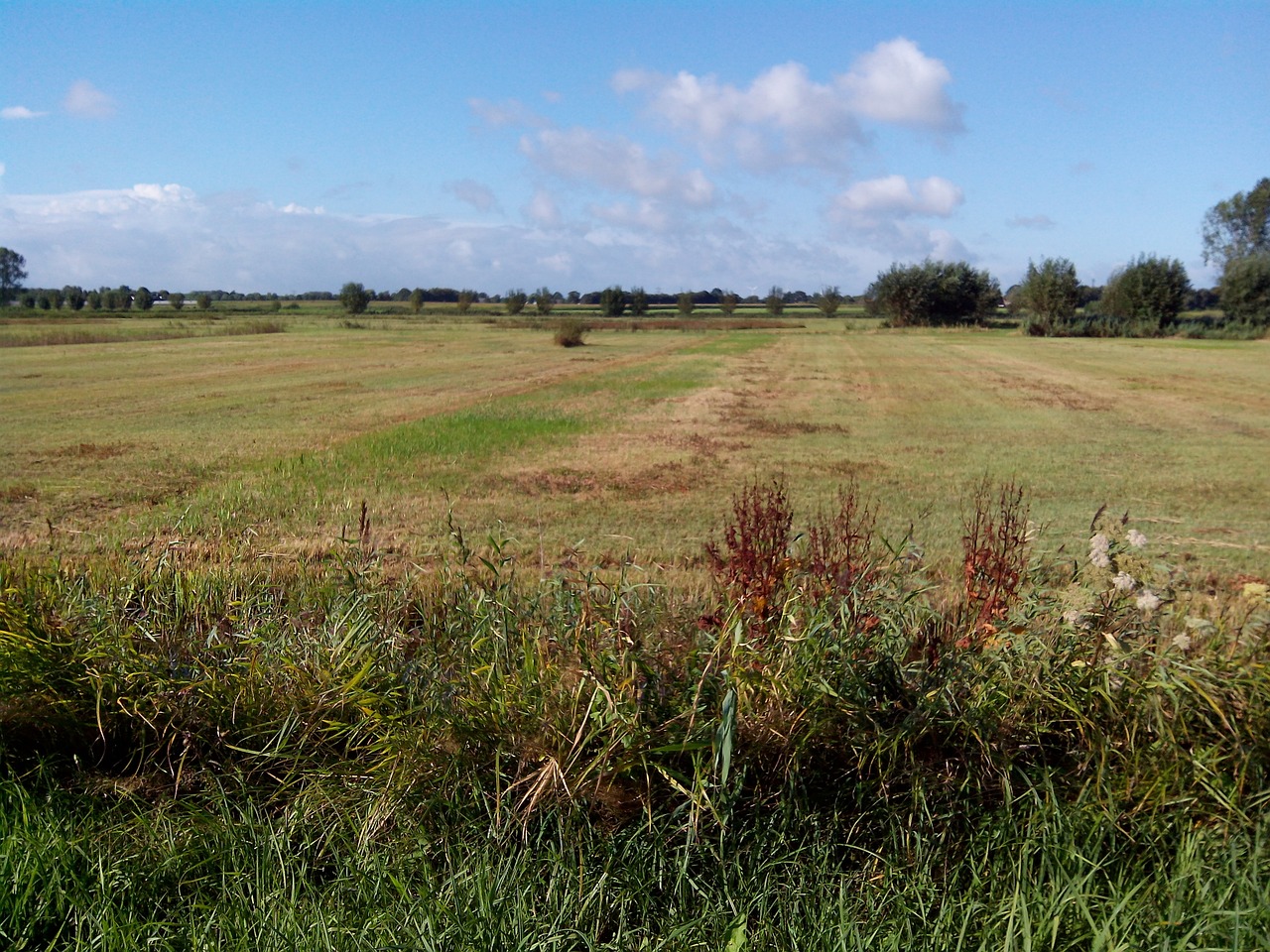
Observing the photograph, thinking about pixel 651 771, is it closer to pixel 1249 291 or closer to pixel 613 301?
pixel 1249 291

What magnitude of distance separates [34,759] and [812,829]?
3.20 m

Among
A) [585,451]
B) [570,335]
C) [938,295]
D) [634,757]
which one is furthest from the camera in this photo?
[938,295]

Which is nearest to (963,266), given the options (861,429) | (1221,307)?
(1221,307)

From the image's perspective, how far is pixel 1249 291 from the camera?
57531 mm

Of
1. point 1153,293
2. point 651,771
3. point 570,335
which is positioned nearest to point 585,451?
point 651,771

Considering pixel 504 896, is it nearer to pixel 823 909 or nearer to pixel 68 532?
pixel 823 909

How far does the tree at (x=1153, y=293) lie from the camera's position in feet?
196

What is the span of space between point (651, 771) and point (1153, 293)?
67.2m

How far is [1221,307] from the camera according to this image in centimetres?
6112

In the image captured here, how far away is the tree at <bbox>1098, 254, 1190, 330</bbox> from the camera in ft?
196

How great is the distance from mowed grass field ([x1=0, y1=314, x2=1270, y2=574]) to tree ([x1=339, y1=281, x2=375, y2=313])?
51049mm

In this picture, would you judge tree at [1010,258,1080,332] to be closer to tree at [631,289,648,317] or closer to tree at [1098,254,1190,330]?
tree at [1098,254,1190,330]

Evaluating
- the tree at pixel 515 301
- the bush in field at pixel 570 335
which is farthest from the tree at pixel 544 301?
the bush in field at pixel 570 335

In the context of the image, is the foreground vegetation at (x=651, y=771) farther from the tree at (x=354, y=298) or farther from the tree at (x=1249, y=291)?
the tree at (x=354, y=298)
